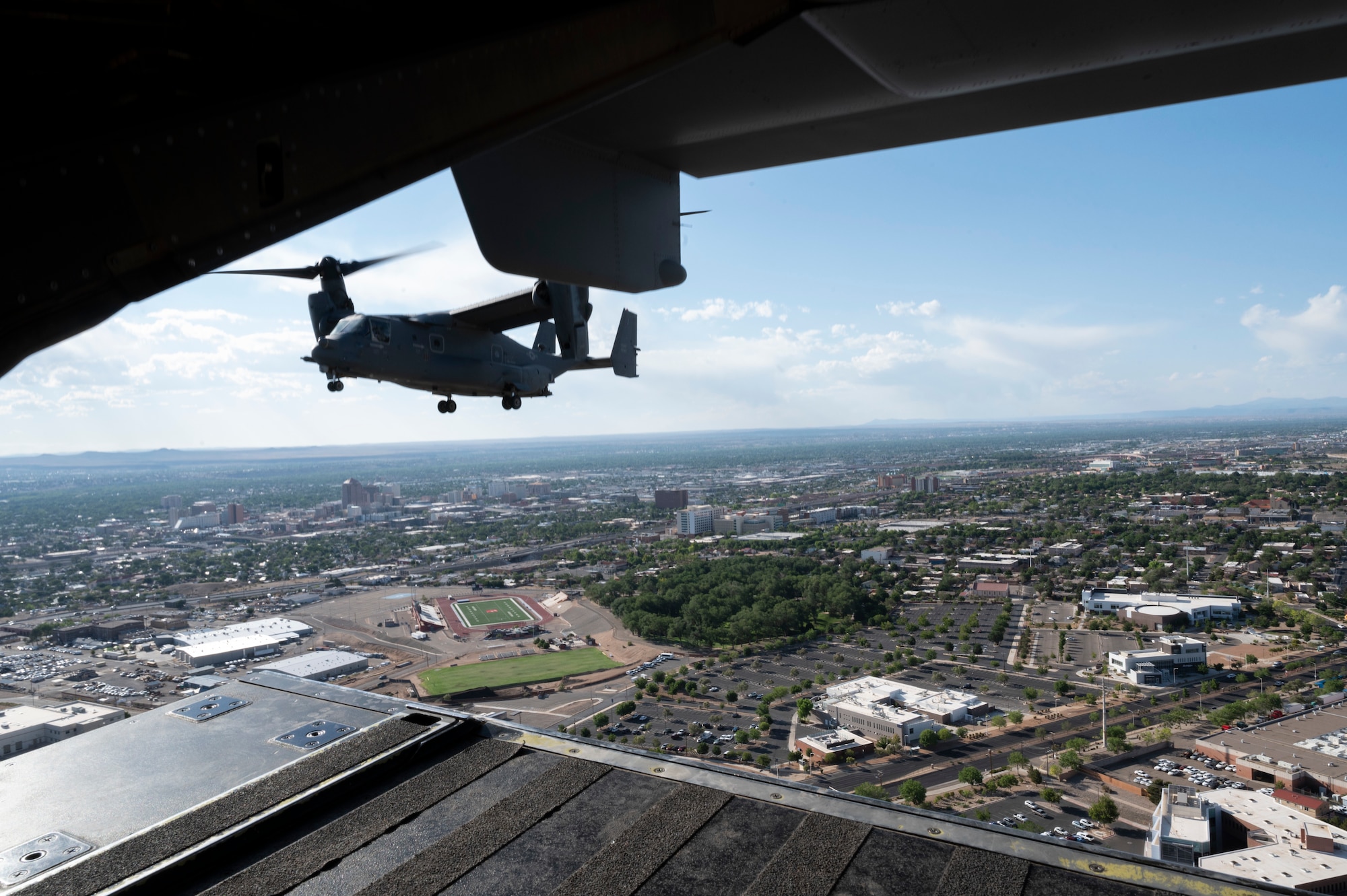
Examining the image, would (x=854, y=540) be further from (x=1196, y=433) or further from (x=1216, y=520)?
(x=1196, y=433)

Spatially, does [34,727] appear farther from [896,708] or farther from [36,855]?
[896,708]

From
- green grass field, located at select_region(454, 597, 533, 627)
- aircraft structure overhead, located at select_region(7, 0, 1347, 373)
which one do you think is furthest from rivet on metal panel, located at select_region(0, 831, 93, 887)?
green grass field, located at select_region(454, 597, 533, 627)

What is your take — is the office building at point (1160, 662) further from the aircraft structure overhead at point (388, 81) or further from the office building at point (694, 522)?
the office building at point (694, 522)

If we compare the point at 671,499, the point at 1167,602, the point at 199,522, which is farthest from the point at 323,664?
the point at 199,522

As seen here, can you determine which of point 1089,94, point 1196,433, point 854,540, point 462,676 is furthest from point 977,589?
point 1196,433

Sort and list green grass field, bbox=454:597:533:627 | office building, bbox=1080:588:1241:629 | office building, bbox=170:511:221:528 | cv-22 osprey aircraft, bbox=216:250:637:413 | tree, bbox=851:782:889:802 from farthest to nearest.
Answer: office building, bbox=170:511:221:528 → green grass field, bbox=454:597:533:627 → office building, bbox=1080:588:1241:629 → tree, bbox=851:782:889:802 → cv-22 osprey aircraft, bbox=216:250:637:413

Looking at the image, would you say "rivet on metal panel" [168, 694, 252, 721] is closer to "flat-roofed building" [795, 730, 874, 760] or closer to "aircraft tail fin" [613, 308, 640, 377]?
"aircraft tail fin" [613, 308, 640, 377]
